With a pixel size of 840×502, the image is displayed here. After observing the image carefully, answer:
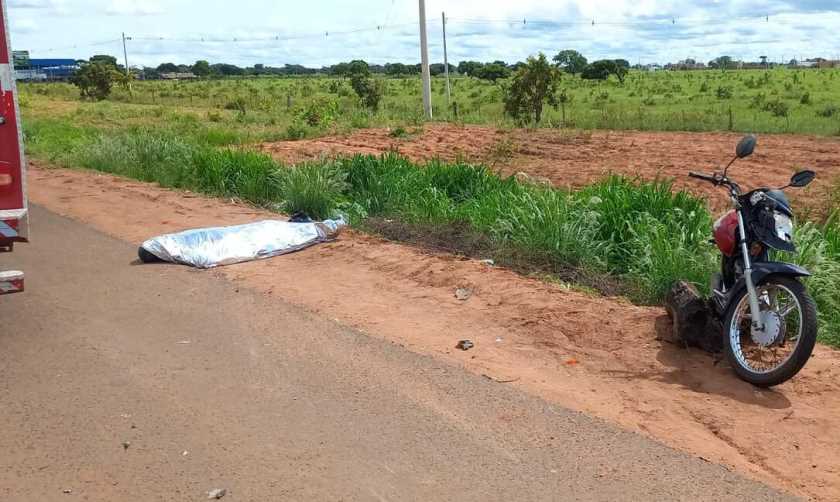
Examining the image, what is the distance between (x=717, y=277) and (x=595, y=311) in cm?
107

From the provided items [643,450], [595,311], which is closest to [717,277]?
[595,311]

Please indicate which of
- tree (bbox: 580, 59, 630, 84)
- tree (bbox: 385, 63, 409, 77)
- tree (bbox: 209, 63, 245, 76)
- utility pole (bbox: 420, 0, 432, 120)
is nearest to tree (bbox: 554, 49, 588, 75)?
tree (bbox: 580, 59, 630, 84)

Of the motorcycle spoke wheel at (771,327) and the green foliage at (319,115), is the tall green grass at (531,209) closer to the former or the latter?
the motorcycle spoke wheel at (771,327)

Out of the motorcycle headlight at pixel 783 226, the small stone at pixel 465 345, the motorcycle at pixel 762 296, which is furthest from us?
the small stone at pixel 465 345

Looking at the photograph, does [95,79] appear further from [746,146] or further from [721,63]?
[721,63]

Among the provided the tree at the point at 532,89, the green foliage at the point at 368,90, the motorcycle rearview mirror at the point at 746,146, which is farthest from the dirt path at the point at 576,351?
the green foliage at the point at 368,90

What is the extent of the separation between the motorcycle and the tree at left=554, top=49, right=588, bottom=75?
7448cm

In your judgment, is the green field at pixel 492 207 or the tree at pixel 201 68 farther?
the tree at pixel 201 68

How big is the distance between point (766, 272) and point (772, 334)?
1.25 feet

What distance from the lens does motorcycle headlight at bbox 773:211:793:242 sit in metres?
5.08

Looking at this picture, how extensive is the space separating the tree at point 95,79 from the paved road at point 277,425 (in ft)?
178

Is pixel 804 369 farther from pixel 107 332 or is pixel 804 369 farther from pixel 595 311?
pixel 107 332

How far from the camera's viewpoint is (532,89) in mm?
31031

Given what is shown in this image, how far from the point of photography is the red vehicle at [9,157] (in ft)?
20.7
